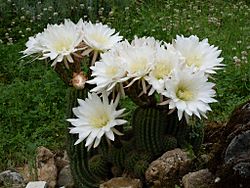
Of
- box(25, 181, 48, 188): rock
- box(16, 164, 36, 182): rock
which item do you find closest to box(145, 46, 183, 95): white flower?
box(25, 181, 48, 188): rock

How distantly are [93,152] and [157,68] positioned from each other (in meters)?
0.74

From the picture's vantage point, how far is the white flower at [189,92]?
3.42 meters

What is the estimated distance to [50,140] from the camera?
613cm

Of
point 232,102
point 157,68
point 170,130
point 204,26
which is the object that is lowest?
point 170,130

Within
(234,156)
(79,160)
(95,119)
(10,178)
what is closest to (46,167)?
(10,178)

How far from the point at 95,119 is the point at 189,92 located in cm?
49

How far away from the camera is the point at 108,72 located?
3.52 m

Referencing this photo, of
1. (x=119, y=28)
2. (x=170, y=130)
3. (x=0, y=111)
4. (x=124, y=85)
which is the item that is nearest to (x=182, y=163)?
(x=170, y=130)

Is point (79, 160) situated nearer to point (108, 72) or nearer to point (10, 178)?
point (108, 72)

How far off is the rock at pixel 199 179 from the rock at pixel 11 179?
5.95ft

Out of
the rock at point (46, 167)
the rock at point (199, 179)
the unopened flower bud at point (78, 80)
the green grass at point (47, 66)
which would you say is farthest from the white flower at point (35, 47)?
the green grass at point (47, 66)

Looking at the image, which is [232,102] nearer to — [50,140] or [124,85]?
[50,140]

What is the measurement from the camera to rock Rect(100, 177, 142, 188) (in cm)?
370

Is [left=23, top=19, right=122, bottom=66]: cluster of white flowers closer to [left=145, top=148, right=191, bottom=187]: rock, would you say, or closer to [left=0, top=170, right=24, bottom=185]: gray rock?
A: [left=145, top=148, right=191, bottom=187]: rock
